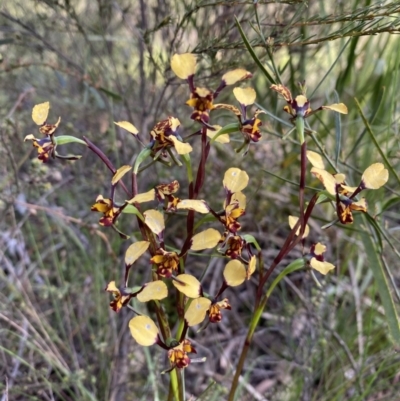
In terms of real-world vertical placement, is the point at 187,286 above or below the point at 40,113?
below

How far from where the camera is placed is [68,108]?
1.50 m

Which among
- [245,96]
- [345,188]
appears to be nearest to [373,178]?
[345,188]

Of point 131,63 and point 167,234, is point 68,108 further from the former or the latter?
point 167,234

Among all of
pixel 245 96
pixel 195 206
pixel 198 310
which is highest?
pixel 245 96

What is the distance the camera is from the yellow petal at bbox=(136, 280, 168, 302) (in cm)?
53

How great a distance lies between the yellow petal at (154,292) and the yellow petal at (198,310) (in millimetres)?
36

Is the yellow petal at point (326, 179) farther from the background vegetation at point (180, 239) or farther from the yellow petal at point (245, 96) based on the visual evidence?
the background vegetation at point (180, 239)

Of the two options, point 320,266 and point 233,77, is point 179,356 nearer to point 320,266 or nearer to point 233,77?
point 320,266

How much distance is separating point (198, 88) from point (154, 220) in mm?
135

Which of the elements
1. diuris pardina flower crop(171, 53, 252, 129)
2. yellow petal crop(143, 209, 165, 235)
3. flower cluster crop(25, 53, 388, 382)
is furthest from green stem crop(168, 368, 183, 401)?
diuris pardina flower crop(171, 53, 252, 129)

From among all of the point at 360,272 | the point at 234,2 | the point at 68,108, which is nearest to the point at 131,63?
the point at 68,108

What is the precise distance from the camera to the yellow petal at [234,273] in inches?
22.1

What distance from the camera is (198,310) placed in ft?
1.78

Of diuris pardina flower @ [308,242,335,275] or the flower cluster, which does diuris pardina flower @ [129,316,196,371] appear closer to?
the flower cluster
